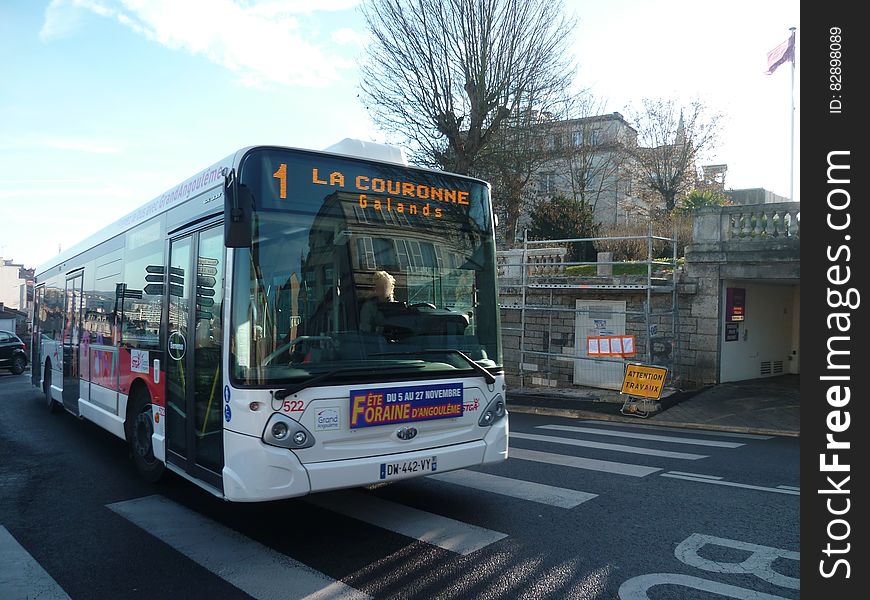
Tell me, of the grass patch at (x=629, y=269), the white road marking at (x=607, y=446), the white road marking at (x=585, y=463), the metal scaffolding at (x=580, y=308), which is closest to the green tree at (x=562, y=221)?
the grass patch at (x=629, y=269)

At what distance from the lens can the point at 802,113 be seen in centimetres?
445

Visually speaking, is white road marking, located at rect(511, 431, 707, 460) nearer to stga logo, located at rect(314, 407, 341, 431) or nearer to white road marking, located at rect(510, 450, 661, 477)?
white road marking, located at rect(510, 450, 661, 477)

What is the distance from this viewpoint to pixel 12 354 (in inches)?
916

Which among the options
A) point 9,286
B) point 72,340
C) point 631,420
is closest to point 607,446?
A: point 631,420

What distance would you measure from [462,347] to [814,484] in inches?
106

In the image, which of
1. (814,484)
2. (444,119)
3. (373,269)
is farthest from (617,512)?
(444,119)

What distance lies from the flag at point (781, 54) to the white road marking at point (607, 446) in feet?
65.3

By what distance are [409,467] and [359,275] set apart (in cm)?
154

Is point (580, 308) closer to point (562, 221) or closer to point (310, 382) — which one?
point (562, 221)

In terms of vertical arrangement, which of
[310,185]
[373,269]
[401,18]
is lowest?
[373,269]

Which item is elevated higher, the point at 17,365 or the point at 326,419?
the point at 326,419

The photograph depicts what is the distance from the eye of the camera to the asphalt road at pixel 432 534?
414 cm

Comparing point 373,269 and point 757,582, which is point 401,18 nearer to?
point 373,269

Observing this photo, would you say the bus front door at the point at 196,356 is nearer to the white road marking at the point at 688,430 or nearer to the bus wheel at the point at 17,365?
the white road marking at the point at 688,430
